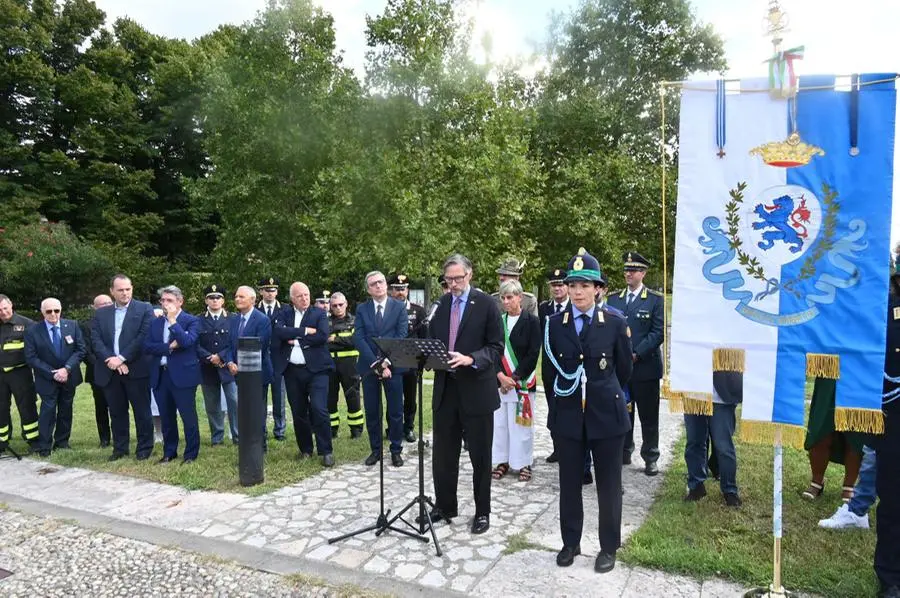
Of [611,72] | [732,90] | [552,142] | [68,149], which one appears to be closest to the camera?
[732,90]

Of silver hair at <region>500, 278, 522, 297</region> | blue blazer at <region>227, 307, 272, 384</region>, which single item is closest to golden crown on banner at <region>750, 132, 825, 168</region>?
silver hair at <region>500, 278, 522, 297</region>

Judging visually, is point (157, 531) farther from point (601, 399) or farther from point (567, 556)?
point (601, 399)

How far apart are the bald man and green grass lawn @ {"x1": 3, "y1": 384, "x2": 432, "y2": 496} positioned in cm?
28

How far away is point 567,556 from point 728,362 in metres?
1.73

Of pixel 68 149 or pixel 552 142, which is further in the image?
pixel 68 149

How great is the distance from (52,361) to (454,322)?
18.6 feet

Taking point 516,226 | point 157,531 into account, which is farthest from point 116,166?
point 157,531

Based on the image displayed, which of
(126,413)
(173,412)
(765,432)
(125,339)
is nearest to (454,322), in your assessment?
Answer: (765,432)

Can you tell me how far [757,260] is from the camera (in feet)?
12.8

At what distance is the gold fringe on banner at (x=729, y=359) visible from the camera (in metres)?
3.96

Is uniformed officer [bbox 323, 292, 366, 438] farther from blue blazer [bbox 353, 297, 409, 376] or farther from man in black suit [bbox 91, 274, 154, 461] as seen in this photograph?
man in black suit [bbox 91, 274, 154, 461]

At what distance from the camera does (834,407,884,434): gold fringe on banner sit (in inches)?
142

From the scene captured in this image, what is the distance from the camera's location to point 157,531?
194 inches

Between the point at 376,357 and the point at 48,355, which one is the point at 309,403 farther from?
the point at 48,355
